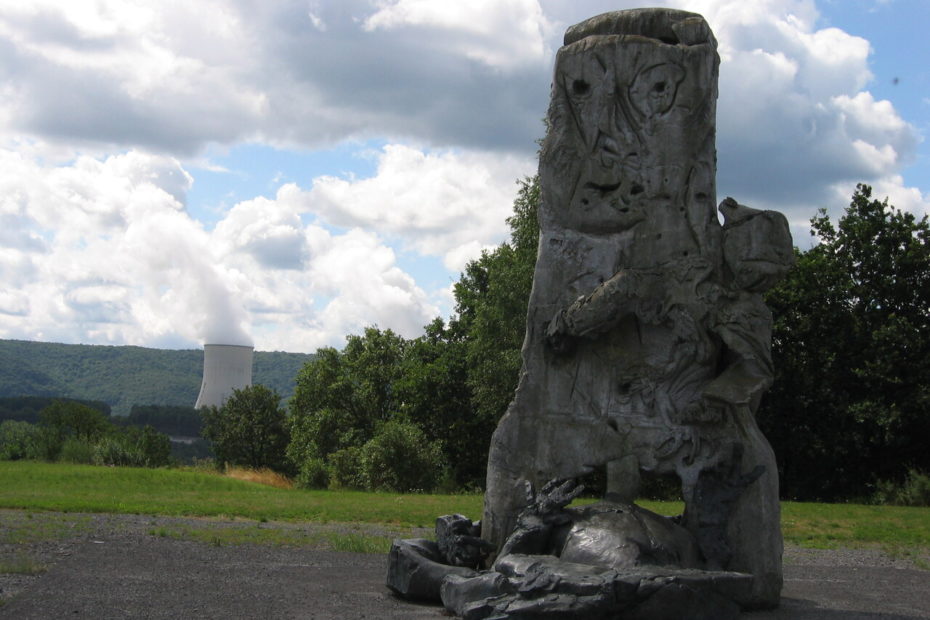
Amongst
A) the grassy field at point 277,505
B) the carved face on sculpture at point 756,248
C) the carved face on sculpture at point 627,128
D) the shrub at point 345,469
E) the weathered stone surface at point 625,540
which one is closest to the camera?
the weathered stone surface at point 625,540

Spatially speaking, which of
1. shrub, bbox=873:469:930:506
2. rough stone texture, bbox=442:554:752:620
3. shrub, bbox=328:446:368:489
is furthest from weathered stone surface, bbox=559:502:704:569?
shrub, bbox=328:446:368:489

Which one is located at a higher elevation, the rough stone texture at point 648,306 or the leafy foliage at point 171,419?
the rough stone texture at point 648,306

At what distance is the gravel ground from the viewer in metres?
7.88

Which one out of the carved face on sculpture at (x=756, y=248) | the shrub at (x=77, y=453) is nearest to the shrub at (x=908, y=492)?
the carved face on sculpture at (x=756, y=248)

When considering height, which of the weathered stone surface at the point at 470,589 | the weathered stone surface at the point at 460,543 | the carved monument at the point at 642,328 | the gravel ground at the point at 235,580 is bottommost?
the gravel ground at the point at 235,580

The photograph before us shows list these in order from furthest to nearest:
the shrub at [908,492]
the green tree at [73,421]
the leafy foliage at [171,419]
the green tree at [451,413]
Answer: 1. the leafy foliage at [171,419]
2. the green tree at [73,421]
3. the green tree at [451,413]
4. the shrub at [908,492]

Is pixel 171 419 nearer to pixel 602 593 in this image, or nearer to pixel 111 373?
pixel 111 373

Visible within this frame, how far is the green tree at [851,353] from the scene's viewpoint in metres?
27.0

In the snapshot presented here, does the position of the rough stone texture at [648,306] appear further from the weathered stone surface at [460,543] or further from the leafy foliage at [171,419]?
the leafy foliage at [171,419]

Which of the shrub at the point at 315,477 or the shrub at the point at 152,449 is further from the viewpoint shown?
the shrub at the point at 315,477

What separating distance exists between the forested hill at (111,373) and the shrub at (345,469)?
111989mm

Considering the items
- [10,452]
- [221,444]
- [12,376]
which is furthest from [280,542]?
[12,376]

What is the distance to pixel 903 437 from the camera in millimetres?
26875

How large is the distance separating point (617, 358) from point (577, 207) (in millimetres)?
1481
